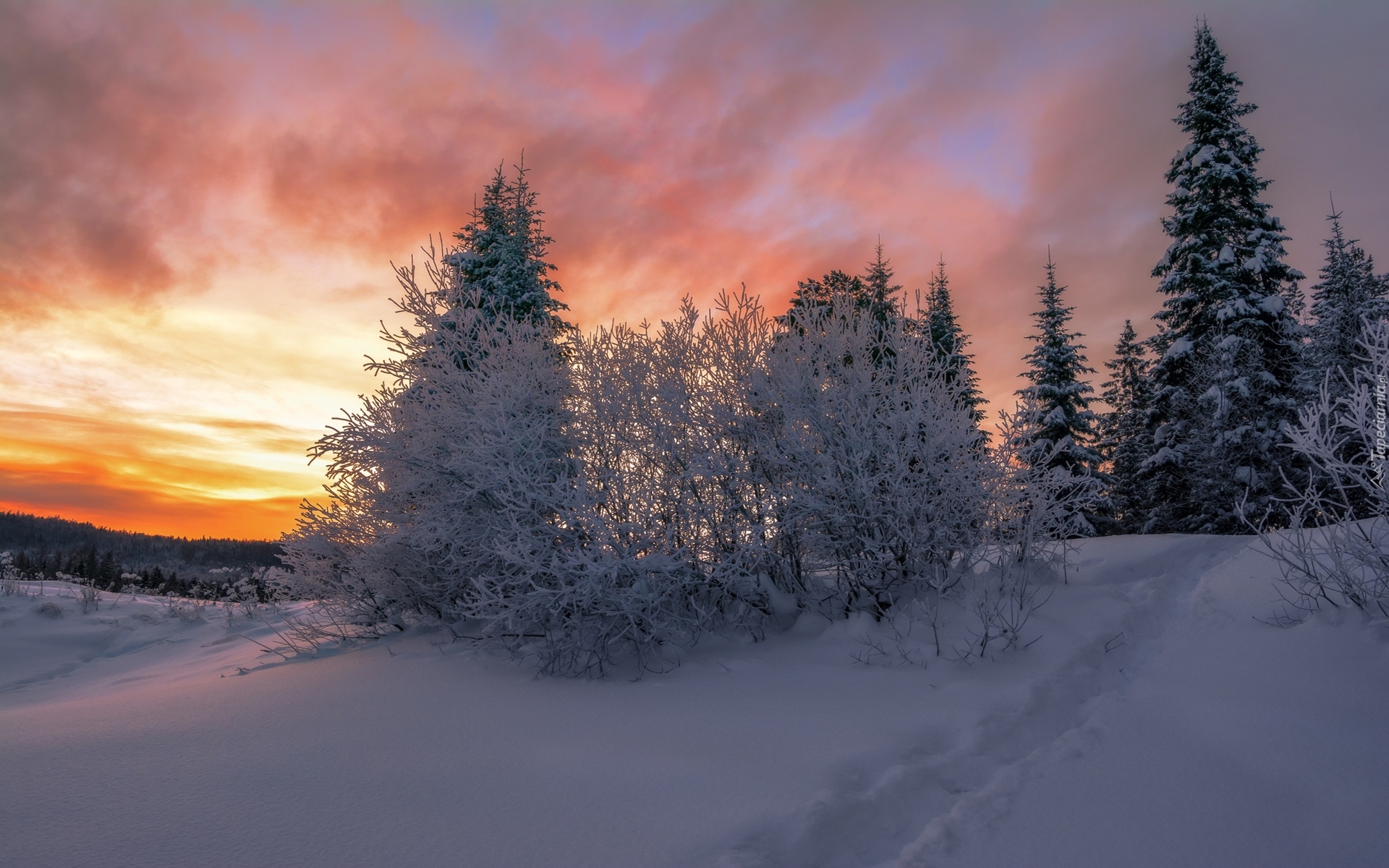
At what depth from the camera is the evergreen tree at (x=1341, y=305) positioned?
2030cm

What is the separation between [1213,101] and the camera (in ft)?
A: 59.3

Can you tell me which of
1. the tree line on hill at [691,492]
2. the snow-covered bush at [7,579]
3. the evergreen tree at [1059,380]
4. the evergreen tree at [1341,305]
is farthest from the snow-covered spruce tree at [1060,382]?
the snow-covered bush at [7,579]

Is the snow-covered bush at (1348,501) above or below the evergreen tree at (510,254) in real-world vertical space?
below

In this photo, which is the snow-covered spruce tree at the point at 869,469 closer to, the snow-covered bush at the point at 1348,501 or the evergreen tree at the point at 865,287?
the snow-covered bush at the point at 1348,501

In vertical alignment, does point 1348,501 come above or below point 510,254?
below

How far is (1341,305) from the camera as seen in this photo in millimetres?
22188

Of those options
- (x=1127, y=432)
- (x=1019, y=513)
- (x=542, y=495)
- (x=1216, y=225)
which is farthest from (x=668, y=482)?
(x=1127, y=432)

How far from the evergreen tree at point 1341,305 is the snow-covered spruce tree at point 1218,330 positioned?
9.51 feet

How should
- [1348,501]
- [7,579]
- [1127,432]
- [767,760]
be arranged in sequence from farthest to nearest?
1. [1127,432]
2. [7,579]
3. [1348,501]
4. [767,760]

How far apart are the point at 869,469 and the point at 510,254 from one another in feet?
49.6

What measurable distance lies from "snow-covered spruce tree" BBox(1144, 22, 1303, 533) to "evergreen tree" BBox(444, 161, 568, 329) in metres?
17.7

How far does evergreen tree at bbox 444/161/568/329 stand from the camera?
1839 centimetres

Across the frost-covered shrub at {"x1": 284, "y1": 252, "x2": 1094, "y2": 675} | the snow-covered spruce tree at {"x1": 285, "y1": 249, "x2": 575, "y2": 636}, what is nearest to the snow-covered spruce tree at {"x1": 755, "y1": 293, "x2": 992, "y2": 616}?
the frost-covered shrub at {"x1": 284, "y1": 252, "x2": 1094, "y2": 675}

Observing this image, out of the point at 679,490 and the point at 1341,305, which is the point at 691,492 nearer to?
the point at 679,490
